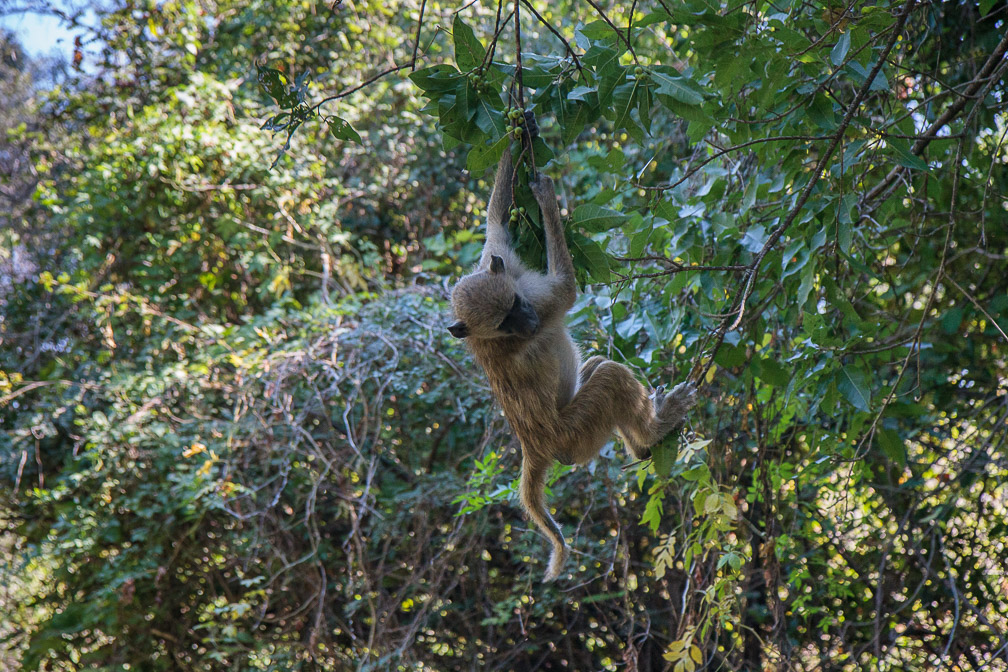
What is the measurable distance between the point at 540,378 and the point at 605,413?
38 cm

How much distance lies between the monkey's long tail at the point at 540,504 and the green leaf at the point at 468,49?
81.7 inches

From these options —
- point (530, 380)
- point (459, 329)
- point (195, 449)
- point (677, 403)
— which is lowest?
point (677, 403)

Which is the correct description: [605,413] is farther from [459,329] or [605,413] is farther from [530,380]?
[459,329]

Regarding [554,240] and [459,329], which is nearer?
[554,240]

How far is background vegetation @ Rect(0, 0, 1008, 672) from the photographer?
12.0 feet

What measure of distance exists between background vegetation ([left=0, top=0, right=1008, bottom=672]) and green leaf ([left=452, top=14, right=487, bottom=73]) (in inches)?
4.0

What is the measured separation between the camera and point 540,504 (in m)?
4.19

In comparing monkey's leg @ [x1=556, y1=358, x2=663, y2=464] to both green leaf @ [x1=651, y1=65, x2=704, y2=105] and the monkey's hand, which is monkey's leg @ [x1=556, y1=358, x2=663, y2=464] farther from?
green leaf @ [x1=651, y1=65, x2=704, y2=105]

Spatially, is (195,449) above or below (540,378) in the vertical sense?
above

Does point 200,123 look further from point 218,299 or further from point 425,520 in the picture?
point 425,520

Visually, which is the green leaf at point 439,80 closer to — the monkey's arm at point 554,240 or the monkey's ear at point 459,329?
the monkey's arm at point 554,240

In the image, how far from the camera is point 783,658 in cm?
433

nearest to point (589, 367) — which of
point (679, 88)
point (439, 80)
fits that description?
point (679, 88)

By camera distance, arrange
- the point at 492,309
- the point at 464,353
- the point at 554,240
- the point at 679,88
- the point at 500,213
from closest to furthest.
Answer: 1. the point at 679,88
2. the point at 554,240
3. the point at 492,309
4. the point at 500,213
5. the point at 464,353
